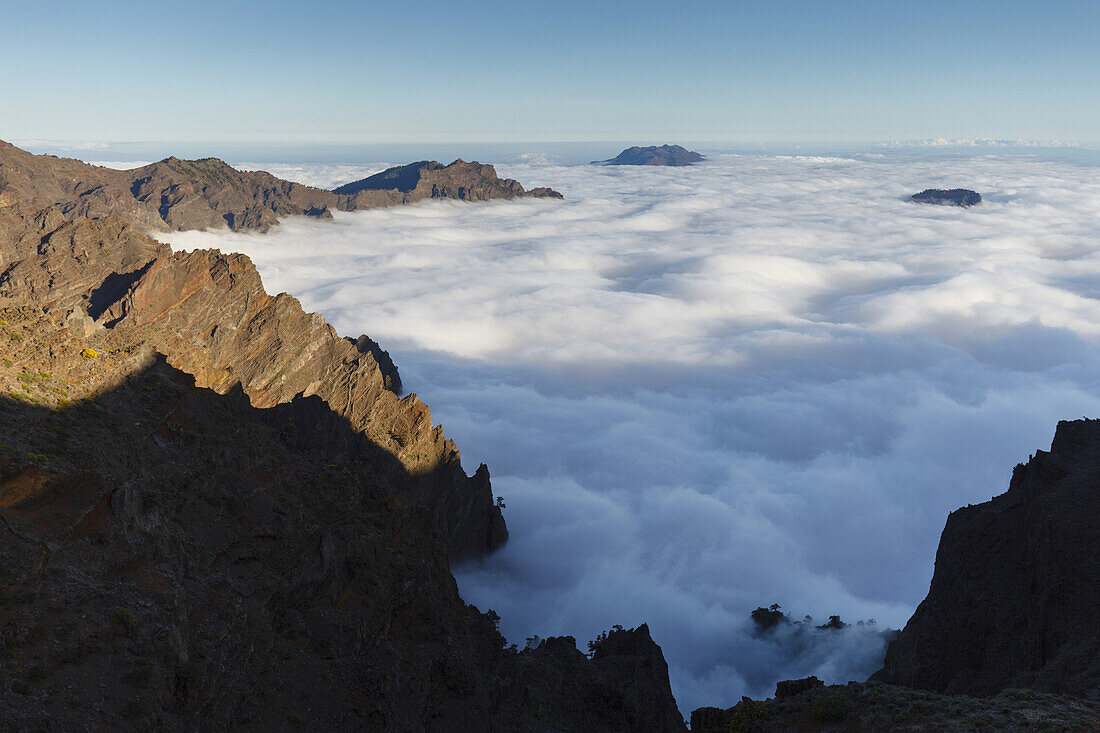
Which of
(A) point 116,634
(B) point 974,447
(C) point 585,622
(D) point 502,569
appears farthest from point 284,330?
(B) point 974,447

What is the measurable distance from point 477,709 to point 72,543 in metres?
20.2

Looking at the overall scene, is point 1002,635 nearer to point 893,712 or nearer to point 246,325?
point 893,712

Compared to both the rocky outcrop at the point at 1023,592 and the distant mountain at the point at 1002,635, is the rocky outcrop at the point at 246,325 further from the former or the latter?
the rocky outcrop at the point at 1023,592

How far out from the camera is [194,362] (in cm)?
5209

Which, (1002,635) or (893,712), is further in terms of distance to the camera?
(1002,635)

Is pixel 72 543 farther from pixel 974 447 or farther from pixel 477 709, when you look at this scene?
pixel 974 447

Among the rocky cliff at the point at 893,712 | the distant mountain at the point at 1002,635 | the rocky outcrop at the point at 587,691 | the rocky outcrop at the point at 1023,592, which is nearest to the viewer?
the rocky cliff at the point at 893,712

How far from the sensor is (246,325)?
97750 millimetres

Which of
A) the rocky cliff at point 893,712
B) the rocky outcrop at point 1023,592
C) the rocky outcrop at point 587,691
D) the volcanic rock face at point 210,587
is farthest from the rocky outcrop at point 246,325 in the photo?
the rocky outcrop at point 1023,592

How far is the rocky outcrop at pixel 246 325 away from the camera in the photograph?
8906cm

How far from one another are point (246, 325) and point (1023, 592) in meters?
96.7

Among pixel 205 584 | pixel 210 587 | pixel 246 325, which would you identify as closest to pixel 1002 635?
pixel 210 587

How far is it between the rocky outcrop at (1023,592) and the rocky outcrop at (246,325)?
192 feet

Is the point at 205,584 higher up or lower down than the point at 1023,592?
higher up
